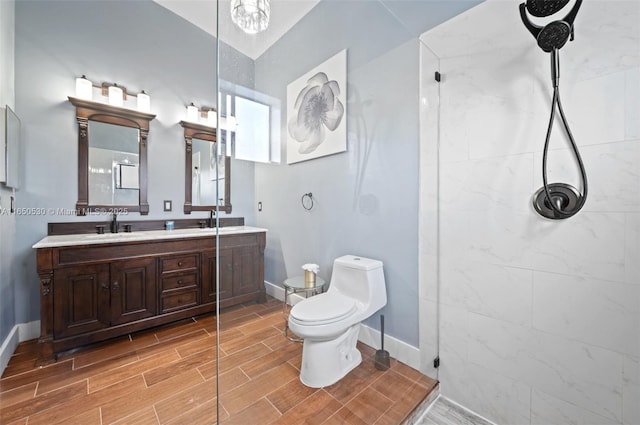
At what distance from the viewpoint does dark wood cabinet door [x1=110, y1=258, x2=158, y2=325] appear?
2.08m

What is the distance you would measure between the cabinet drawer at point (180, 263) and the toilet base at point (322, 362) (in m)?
1.43

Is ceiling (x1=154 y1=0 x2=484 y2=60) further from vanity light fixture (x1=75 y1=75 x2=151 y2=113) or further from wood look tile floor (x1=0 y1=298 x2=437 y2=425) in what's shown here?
vanity light fixture (x1=75 y1=75 x2=151 y2=113)

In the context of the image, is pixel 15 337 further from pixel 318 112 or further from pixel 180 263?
pixel 318 112

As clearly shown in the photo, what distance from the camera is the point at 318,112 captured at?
1789mm

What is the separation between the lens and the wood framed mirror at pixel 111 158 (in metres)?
2.36

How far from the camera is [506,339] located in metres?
1.32

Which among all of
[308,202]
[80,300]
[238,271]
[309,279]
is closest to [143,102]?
[80,300]

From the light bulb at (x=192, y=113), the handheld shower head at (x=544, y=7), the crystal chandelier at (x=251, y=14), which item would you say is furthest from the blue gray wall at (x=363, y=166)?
the light bulb at (x=192, y=113)

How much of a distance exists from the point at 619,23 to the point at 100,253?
10.7ft

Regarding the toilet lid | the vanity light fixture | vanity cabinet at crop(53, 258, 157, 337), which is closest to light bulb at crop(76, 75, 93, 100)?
the vanity light fixture

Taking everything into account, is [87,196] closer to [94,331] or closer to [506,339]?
[94,331]

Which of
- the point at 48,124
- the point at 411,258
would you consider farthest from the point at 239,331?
the point at 48,124

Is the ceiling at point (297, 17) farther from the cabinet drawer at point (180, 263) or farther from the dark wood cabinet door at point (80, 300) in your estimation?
the dark wood cabinet door at point (80, 300)

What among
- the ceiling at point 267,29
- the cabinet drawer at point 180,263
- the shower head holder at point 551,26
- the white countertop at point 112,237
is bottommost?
the cabinet drawer at point 180,263
